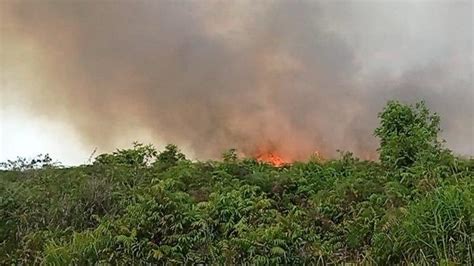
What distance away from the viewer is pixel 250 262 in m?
6.66

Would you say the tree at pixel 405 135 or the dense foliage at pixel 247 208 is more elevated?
the tree at pixel 405 135

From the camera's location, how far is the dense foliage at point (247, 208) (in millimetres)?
5746

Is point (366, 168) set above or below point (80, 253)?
above

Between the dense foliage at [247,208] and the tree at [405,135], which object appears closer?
the dense foliage at [247,208]

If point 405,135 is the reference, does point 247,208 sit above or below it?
A: below

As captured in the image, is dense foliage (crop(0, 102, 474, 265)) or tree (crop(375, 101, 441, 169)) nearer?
dense foliage (crop(0, 102, 474, 265))

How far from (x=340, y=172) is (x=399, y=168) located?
1740 millimetres

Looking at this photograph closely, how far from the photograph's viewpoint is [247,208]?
9.38 meters

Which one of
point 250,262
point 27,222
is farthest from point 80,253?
point 27,222

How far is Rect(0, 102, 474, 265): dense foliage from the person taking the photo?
5.75m

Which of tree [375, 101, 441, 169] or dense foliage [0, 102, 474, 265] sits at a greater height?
tree [375, 101, 441, 169]

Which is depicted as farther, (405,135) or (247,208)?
(405,135)

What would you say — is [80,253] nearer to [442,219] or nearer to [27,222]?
[27,222]

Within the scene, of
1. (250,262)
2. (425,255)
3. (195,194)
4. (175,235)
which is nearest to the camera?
(425,255)
